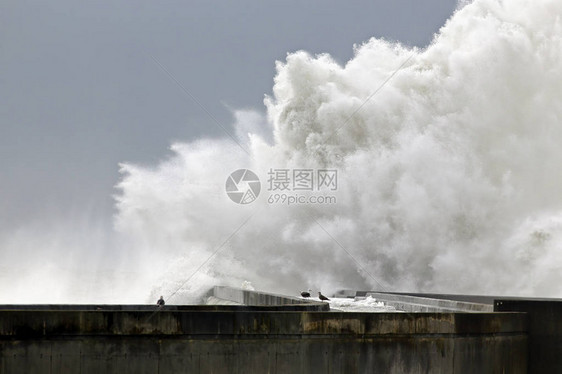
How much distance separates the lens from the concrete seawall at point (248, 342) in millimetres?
11383

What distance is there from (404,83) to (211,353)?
25261 mm

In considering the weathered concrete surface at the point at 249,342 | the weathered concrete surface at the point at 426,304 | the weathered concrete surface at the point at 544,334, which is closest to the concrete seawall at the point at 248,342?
the weathered concrete surface at the point at 249,342

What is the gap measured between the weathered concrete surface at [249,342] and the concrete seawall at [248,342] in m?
0.01

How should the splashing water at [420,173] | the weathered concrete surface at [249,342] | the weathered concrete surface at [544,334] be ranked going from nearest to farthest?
the weathered concrete surface at [249,342] → the weathered concrete surface at [544,334] → the splashing water at [420,173]

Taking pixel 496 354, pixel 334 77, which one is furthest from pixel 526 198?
pixel 496 354

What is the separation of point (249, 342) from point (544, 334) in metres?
4.48

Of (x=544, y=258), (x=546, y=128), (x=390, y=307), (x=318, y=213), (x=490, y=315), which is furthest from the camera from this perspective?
(x=546, y=128)

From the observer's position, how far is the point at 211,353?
11781mm

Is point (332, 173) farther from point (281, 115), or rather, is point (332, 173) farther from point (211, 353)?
point (211, 353)

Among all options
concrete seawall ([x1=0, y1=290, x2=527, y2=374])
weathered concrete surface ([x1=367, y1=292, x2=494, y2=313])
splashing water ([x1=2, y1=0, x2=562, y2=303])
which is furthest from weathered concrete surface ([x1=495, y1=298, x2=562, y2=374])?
splashing water ([x1=2, y1=0, x2=562, y2=303])

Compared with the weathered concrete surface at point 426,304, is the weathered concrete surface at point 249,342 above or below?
below

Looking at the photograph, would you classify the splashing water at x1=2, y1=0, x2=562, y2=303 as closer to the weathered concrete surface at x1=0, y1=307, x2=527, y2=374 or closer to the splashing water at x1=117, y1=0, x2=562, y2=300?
the splashing water at x1=117, y1=0, x2=562, y2=300

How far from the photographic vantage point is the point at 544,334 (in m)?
13.1

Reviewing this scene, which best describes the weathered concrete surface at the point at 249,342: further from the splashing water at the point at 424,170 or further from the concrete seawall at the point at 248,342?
the splashing water at the point at 424,170
